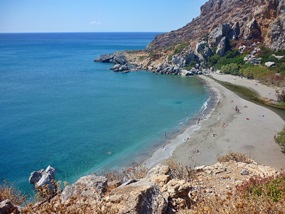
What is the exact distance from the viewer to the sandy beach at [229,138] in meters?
26.8

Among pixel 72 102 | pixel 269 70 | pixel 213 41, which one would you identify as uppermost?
pixel 213 41

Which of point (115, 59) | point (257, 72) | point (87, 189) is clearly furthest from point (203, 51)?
point (87, 189)

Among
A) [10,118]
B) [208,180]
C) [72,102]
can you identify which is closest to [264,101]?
[72,102]

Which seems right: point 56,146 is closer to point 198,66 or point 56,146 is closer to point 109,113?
point 109,113

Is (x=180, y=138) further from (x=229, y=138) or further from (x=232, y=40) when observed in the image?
(x=232, y=40)

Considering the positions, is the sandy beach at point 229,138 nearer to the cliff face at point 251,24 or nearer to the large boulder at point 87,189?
the large boulder at point 87,189

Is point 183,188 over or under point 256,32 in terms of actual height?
under

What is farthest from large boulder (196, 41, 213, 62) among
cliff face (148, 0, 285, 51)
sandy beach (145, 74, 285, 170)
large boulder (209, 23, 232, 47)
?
sandy beach (145, 74, 285, 170)

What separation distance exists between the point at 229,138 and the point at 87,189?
26.4 metres

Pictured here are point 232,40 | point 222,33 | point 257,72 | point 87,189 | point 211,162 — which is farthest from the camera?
point 232,40

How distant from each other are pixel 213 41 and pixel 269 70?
102 ft

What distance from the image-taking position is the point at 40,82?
69.1 metres

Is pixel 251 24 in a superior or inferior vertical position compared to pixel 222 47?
superior

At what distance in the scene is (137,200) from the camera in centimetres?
671
